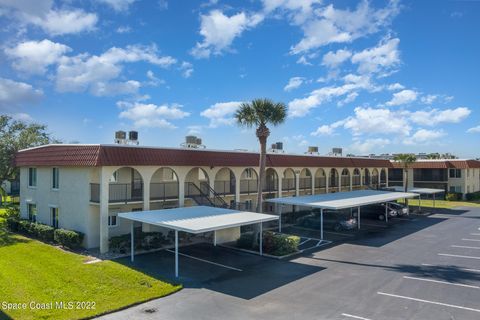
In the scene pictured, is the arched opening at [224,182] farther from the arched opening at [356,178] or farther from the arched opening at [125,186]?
the arched opening at [356,178]

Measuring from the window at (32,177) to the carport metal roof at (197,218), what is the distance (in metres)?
11.4

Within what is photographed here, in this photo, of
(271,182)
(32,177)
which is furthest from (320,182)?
(32,177)

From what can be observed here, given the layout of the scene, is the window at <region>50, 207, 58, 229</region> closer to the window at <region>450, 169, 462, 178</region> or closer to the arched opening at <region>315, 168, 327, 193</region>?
the arched opening at <region>315, 168, 327, 193</region>

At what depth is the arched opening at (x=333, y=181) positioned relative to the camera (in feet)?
132

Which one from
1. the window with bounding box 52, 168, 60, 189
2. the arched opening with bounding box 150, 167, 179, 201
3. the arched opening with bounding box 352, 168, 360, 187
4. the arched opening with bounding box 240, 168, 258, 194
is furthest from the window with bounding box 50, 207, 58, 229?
the arched opening with bounding box 352, 168, 360, 187

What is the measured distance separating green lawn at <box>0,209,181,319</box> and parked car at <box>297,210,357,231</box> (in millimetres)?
15802

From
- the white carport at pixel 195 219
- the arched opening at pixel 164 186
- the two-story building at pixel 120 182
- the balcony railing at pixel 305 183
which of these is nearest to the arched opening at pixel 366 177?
the balcony railing at pixel 305 183

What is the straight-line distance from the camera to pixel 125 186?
73.0ft

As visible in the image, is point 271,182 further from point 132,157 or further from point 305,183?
point 132,157

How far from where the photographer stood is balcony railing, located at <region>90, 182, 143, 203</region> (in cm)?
2114

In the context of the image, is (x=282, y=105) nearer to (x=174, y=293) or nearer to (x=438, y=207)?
(x=174, y=293)

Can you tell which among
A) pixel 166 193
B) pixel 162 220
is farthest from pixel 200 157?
pixel 162 220

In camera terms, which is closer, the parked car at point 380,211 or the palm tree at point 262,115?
the palm tree at point 262,115

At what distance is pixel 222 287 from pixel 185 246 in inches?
313
